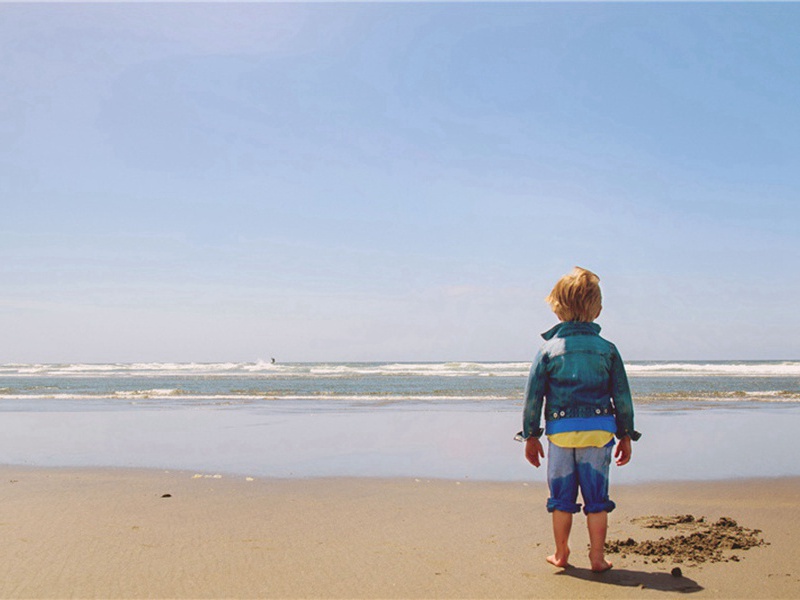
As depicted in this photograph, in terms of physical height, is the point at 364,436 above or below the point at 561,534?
below

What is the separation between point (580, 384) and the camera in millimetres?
3838

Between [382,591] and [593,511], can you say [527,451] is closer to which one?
[593,511]

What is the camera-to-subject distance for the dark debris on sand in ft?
13.6

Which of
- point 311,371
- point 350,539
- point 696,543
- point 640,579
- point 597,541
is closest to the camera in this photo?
point 640,579

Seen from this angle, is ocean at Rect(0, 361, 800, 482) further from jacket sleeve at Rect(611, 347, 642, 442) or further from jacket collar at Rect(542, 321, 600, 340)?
jacket collar at Rect(542, 321, 600, 340)

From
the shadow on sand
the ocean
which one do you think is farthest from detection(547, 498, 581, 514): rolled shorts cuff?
the ocean

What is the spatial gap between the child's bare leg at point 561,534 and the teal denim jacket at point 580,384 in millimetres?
502

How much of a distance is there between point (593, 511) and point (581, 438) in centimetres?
43

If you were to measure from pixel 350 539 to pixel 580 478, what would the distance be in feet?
5.78

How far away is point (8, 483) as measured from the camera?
690 centimetres

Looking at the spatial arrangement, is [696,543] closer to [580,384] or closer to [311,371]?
[580,384]

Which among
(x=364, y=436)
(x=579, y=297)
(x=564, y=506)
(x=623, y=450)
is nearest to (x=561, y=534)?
(x=564, y=506)

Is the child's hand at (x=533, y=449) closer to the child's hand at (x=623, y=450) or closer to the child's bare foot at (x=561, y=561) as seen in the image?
the child's hand at (x=623, y=450)

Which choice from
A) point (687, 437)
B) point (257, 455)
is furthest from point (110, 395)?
point (687, 437)
